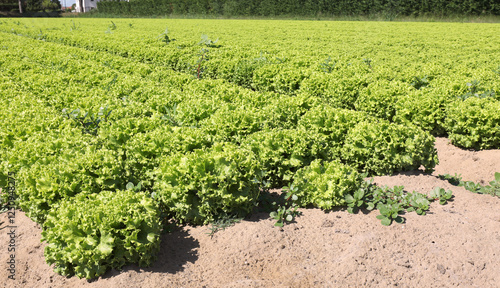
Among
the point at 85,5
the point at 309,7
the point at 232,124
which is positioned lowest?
the point at 232,124

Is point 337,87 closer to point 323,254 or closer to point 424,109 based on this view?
point 424,109

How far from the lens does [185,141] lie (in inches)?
221

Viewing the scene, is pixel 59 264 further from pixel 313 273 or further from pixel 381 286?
pixel 381 286

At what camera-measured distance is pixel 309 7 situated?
49.2 metres

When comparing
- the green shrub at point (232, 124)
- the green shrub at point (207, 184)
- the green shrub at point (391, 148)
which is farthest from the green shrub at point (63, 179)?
the green shrub at point (391, 148)

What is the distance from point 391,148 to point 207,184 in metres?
3.22

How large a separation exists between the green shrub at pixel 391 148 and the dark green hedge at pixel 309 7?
135 ft

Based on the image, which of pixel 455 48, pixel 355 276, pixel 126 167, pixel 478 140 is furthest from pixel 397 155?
pixel 455 48

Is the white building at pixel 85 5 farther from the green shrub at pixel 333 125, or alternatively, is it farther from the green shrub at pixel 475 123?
the green shrub at pixel 475 123

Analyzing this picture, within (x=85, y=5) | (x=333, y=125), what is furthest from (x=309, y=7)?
(x=85, y=5)

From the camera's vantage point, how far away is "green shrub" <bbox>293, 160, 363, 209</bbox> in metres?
5.11

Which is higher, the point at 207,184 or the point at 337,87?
the point at 337,87

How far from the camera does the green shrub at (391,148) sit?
606 centimetres

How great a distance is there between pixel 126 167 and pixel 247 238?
211 centimetres
